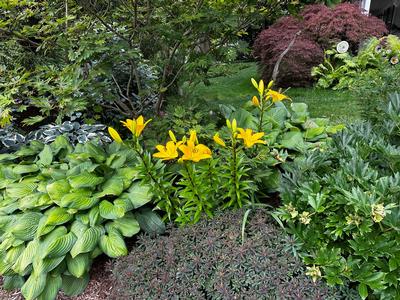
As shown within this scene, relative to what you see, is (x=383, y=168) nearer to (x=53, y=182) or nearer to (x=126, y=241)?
(x=126, y=241)

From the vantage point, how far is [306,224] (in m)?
1.72

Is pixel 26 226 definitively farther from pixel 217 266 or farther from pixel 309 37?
pixel 309 37

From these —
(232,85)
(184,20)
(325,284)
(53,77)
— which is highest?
(184,20)

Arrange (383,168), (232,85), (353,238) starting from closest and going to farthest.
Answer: (353,238) < (383,168) < (232,85)

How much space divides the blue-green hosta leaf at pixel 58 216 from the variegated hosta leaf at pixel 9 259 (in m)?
0.26

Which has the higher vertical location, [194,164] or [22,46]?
[22,46]

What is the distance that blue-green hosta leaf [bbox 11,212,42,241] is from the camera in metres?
2.07

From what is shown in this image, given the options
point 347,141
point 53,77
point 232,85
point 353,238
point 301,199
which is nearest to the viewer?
point 353,238

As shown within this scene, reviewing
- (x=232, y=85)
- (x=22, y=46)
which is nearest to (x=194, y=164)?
(x=22, y=46)

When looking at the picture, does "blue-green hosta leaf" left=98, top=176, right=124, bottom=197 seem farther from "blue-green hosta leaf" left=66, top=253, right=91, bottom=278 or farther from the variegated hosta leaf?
the variegated hosta leaf

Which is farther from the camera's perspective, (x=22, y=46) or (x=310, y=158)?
(x=22, y=46)

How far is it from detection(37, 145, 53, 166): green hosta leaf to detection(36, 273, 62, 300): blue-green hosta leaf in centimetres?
83

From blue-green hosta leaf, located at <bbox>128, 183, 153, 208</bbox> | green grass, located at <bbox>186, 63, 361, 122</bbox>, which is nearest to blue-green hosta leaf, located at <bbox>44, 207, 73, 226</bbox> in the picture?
blue-green hosta leaf, located at <bbox>128, 183, 153, 208</bbox>

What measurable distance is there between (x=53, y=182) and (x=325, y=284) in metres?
1.66
